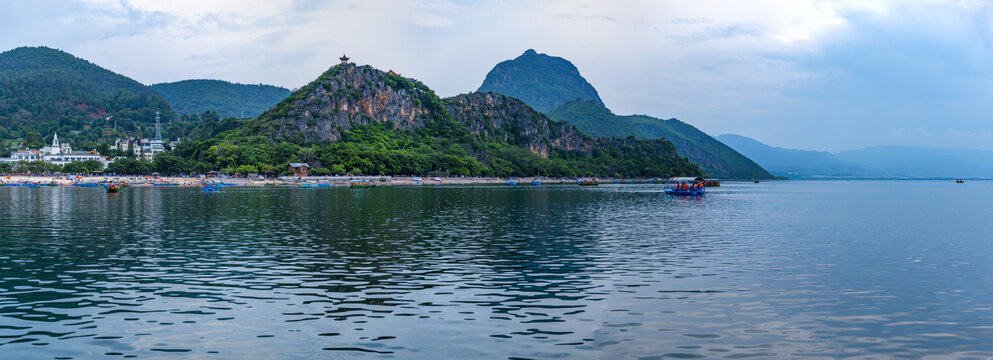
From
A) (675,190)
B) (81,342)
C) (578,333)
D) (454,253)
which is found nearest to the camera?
(81,342)

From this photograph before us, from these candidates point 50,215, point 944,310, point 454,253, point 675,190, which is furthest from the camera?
point 675,190

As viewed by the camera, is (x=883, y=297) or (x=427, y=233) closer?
(x=883, y=297)

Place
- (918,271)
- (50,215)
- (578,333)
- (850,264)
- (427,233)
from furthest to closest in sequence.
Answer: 1. (50,215)
2. (427,233)
3. (850,264)
4. (918,271)
5. (578,333)

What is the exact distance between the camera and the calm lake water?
19.5 metres

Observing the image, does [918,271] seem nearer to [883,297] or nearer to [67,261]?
[883,297]

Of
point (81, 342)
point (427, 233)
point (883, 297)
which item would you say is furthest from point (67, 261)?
point (883, 297)

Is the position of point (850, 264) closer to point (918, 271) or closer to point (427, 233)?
point (918, 271)

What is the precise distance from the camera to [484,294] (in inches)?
1077

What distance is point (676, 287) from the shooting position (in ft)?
97.3

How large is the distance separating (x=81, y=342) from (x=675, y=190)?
15341 centimetres

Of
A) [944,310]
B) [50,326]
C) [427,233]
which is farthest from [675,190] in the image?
[50,326]

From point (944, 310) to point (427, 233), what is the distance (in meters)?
36.2

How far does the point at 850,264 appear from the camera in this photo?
38.5m

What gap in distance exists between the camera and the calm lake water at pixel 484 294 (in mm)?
19453
